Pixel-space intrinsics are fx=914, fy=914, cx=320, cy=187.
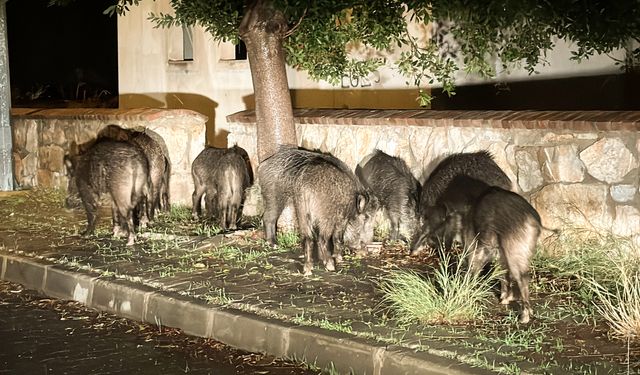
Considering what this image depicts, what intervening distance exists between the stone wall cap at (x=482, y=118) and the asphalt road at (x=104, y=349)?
3.76 metres

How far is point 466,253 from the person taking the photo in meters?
7.60

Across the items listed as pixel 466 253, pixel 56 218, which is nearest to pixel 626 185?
pixel 466 253

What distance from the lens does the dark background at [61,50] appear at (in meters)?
31.6

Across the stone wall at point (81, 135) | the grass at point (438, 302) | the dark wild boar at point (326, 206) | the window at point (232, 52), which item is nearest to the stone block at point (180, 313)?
the dark wild boar at point (326, 206)

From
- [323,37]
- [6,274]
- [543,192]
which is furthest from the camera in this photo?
[323,37]

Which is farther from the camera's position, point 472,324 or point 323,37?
point 323,37

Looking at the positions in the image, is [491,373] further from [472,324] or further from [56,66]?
[56,66]

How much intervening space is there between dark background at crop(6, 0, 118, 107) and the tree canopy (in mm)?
20142

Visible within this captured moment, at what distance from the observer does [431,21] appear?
9.84 meters

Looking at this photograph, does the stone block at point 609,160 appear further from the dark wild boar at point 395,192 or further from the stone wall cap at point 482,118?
the dark wild boar at point 395,192

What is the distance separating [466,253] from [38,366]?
348 cm

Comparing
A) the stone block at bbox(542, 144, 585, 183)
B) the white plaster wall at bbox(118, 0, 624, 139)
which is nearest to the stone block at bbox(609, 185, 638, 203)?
the stone block at bbox(542, 144, 585, 183)

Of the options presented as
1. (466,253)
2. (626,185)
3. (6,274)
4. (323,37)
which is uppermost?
(323,37)

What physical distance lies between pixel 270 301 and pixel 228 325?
0.47 meters
